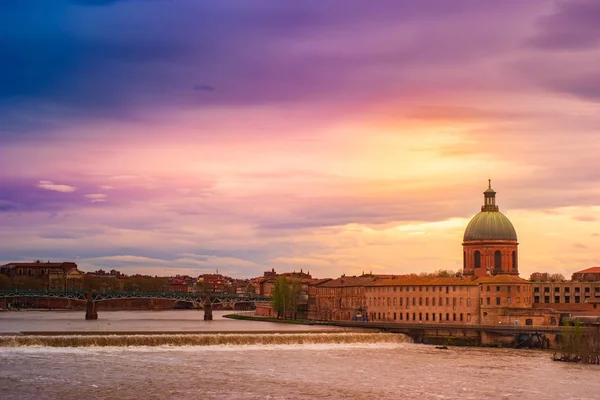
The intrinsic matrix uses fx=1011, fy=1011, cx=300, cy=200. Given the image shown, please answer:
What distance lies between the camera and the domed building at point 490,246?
461ft

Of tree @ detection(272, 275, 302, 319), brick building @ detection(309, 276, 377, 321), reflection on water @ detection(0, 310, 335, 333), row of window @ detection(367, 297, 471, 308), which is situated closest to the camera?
reflection on water @ detection(0, 310, 335, 333)

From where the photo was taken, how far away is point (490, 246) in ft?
463

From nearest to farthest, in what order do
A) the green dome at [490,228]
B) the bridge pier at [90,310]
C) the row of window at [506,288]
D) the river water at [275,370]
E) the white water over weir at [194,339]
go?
the river water at [275,370], the white water over weir at [194,339], the row of window at [506,288], the bridge pier at [90,310], the green dome at [490,228]

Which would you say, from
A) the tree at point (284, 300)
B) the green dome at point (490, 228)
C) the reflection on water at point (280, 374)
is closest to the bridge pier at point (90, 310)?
the tree at point (284, 300)

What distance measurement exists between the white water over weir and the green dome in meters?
45.5

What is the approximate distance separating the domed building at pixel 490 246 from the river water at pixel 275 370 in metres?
49.1

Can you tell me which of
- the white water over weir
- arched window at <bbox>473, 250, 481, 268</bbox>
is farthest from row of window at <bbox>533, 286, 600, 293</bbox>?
the white water over weir

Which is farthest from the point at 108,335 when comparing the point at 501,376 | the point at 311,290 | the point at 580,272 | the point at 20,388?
the point at 580,272

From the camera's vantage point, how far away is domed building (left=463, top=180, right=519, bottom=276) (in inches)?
5531

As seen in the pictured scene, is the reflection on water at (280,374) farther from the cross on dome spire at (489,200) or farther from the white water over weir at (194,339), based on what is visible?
the cross on dome spire at (489,200)

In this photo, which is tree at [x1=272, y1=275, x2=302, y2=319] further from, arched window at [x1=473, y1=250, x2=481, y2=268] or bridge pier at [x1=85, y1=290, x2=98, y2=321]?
arched window at [x1=473, y1=250, x2=481, y2=268]

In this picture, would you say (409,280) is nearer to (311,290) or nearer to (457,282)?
(457,282)

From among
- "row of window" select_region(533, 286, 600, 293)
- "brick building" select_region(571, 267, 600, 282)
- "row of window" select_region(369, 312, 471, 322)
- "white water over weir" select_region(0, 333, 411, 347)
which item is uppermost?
"brick building" select_region(571, 267, 600, 282)

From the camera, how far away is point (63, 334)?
87625 millimetres
